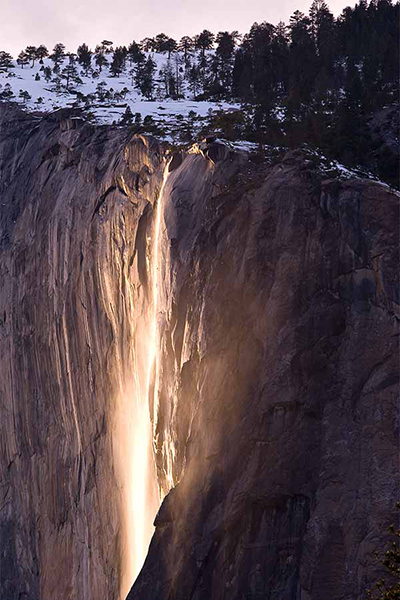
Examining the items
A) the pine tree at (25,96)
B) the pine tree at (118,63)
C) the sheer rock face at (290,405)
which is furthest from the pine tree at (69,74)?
the sheer rock face at (290,405)

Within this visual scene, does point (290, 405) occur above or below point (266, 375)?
below

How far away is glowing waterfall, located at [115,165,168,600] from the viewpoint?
113ft

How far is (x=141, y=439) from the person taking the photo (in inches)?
1438

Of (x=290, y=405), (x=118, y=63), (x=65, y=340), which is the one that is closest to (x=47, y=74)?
(x=118, y=63)

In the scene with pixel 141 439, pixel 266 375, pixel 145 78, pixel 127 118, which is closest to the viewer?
pixel 266 375

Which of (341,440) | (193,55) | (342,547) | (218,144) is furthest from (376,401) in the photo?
(193,55)

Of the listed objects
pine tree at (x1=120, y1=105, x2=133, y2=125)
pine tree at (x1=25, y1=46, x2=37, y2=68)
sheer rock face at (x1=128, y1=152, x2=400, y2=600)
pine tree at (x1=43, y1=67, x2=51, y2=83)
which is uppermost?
pine tree at (x1=25, y1=46, x2=37, y2=68)

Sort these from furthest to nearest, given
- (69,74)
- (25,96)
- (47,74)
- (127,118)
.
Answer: (69,74) → (47,74) → (25,96) → (127,118)

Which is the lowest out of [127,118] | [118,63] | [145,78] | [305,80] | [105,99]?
[127,118]

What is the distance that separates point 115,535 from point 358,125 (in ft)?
64.2

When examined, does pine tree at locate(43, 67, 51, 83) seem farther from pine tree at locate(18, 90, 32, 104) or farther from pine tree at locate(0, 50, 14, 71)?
pine tree at locate(18, 90, 32, 104)

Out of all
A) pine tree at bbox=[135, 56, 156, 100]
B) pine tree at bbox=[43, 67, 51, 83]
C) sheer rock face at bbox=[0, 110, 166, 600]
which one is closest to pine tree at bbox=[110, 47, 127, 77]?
pine tree at bbox=[135, 56, 156, 100]

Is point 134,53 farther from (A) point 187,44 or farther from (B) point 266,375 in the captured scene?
(B) point 266,375

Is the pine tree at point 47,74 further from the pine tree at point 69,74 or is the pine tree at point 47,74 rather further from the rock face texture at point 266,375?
the rock face texture at point 266,375
